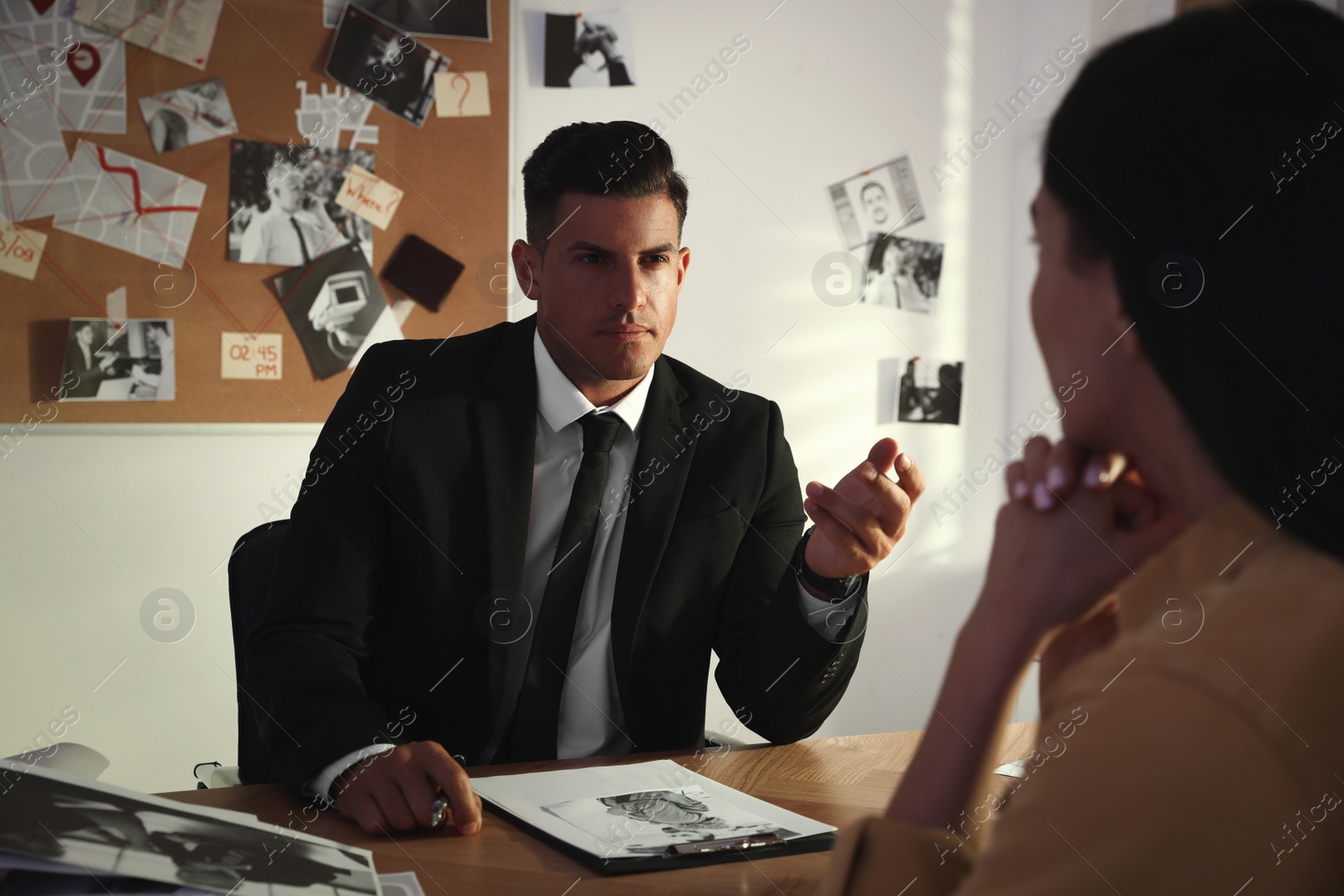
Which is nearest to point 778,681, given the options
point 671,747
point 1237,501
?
point 671,747

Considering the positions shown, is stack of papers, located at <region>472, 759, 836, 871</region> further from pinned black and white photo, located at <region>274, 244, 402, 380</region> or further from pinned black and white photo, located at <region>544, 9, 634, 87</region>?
pinned black and white photo, located at <region>544, 9, 634, 87</region>

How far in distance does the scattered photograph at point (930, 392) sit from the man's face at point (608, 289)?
60.9 inches

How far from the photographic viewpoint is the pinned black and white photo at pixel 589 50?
2.53 m

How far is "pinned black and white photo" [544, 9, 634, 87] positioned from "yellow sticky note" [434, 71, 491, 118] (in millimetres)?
A: 163

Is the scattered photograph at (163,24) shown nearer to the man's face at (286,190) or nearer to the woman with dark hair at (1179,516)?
the man's face at (286,190)

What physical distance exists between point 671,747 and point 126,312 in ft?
5.42

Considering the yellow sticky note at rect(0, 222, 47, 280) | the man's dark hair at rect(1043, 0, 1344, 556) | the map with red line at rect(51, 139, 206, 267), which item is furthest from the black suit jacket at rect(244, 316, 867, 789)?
the yellow sticky note at rect(0, 222, 47, 280)

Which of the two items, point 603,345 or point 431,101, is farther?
point 431,101

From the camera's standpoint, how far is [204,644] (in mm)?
2328

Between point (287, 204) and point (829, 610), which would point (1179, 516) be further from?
point (287, 204)

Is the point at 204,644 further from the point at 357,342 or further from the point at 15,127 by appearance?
the point at 15,127

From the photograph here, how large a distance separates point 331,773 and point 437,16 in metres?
2.03

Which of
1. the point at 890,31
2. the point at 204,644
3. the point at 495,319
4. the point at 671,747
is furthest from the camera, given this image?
the point at 890,31

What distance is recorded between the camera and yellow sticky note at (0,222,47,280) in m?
2.19
